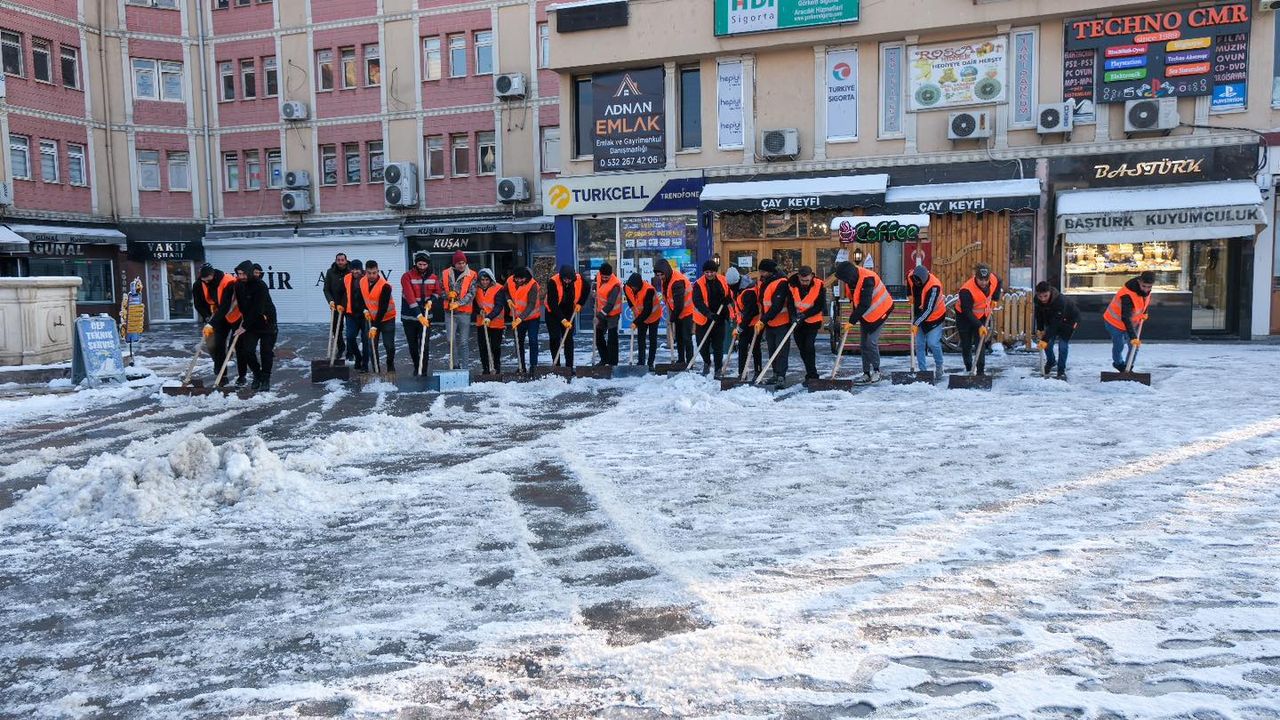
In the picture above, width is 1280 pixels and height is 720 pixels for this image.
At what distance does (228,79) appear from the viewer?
30.9 m

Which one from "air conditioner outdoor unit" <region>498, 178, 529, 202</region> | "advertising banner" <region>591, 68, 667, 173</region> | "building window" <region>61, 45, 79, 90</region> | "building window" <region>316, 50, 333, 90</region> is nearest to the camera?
"advertising banner" <region>591, 68, 667, 173</region>

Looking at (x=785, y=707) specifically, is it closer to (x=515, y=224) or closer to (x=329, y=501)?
(x=329, y=501)

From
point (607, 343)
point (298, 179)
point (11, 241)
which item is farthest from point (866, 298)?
point (11, 241)

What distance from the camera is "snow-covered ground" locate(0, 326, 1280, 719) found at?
3662 mm

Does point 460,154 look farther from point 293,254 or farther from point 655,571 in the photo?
point 655,571

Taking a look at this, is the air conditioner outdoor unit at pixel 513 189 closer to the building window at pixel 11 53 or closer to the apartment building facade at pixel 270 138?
the apartment building facade at pixel 270 138

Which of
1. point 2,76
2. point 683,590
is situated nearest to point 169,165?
point 2,76

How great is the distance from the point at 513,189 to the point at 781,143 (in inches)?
364

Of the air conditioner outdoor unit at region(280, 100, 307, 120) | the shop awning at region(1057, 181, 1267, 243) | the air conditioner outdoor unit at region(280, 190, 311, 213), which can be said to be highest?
the air conditioner outdoor unit at region(280, 100, 307, 120)

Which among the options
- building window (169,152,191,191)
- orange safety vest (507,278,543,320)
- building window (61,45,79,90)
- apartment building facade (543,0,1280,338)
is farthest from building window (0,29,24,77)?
orange safety vest (507,278,543,320)

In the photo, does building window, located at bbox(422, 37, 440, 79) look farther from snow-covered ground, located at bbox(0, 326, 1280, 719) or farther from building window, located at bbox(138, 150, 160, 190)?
snow-covered ground, located at bbox(0, 326, 1280, 719)

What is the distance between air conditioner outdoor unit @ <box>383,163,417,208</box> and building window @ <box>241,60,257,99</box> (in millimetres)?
6075

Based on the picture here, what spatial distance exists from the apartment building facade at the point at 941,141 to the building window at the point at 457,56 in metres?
7.01

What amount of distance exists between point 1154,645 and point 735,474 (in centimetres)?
362
